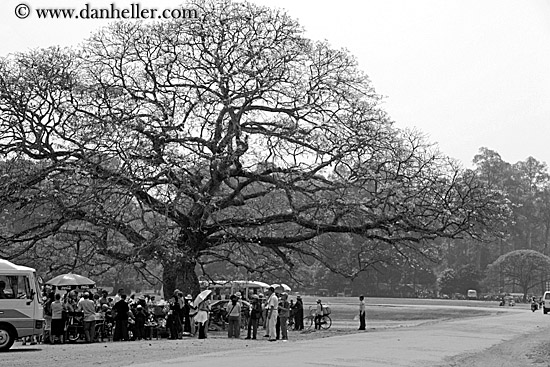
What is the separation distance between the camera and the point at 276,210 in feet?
130

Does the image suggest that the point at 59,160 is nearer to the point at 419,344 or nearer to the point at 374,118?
the point at 374,118

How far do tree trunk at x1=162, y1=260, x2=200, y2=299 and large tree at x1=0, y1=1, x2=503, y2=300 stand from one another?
0.07 m

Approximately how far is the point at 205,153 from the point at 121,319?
421 inches

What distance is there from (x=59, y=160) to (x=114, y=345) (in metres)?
13.0

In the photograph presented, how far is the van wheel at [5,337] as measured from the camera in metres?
22.5

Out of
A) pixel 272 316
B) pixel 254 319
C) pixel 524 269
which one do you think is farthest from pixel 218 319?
pixel 524 269

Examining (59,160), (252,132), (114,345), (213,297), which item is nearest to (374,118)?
(252,132)

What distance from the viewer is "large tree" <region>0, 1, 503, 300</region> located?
3359cm

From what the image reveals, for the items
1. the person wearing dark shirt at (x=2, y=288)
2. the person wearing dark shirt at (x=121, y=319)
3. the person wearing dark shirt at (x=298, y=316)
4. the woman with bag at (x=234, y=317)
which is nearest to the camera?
the person wearing dark shirt at (x=2, y=288)

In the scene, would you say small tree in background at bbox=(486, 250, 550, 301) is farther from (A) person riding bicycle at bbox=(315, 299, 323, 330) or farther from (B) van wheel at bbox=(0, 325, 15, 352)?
(B) van wheel at bbox=(0, 325, 15, 352)

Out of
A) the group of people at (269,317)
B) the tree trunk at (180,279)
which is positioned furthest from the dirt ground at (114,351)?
the tree trunk at (180,279)

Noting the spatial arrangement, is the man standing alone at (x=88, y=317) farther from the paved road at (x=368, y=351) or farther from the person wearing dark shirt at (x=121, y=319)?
the paved road at (x=368, y=351)

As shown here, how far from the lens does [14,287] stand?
901 inches

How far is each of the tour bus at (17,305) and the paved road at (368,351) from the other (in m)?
5.73
